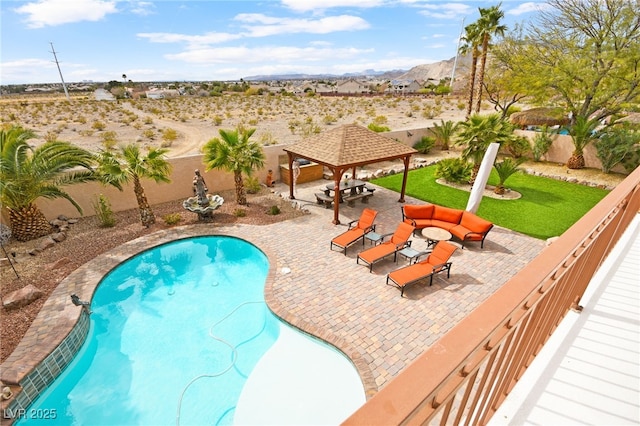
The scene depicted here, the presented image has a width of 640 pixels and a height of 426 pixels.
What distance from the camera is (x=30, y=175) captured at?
11.5 meters

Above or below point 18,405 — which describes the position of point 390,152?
above

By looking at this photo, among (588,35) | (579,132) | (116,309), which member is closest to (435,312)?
(116,309)

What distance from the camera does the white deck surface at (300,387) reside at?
660 cm

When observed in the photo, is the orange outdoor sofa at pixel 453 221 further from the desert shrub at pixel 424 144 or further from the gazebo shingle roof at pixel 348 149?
the desert shrub at pixel 424 144

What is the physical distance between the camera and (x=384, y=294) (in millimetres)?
9461

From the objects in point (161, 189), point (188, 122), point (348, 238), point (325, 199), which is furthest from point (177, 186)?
point (188, 122)

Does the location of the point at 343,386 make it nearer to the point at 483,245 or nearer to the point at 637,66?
the point at 483,245

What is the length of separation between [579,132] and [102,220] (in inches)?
1116

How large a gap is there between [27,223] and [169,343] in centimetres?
875

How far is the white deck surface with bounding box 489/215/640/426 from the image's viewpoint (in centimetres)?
267

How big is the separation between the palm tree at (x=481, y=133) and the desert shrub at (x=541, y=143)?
9179mm

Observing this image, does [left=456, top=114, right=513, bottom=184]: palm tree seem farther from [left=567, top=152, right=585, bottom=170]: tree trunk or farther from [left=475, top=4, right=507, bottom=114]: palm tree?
[left=475, top=4, right=507, bottom=114]: palm tree

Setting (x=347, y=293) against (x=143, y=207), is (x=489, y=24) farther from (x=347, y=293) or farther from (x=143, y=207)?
(x=143, y=207)

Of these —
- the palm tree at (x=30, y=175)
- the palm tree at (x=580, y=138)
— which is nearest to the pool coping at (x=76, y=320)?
the palm tree at (x=30, y=175)
